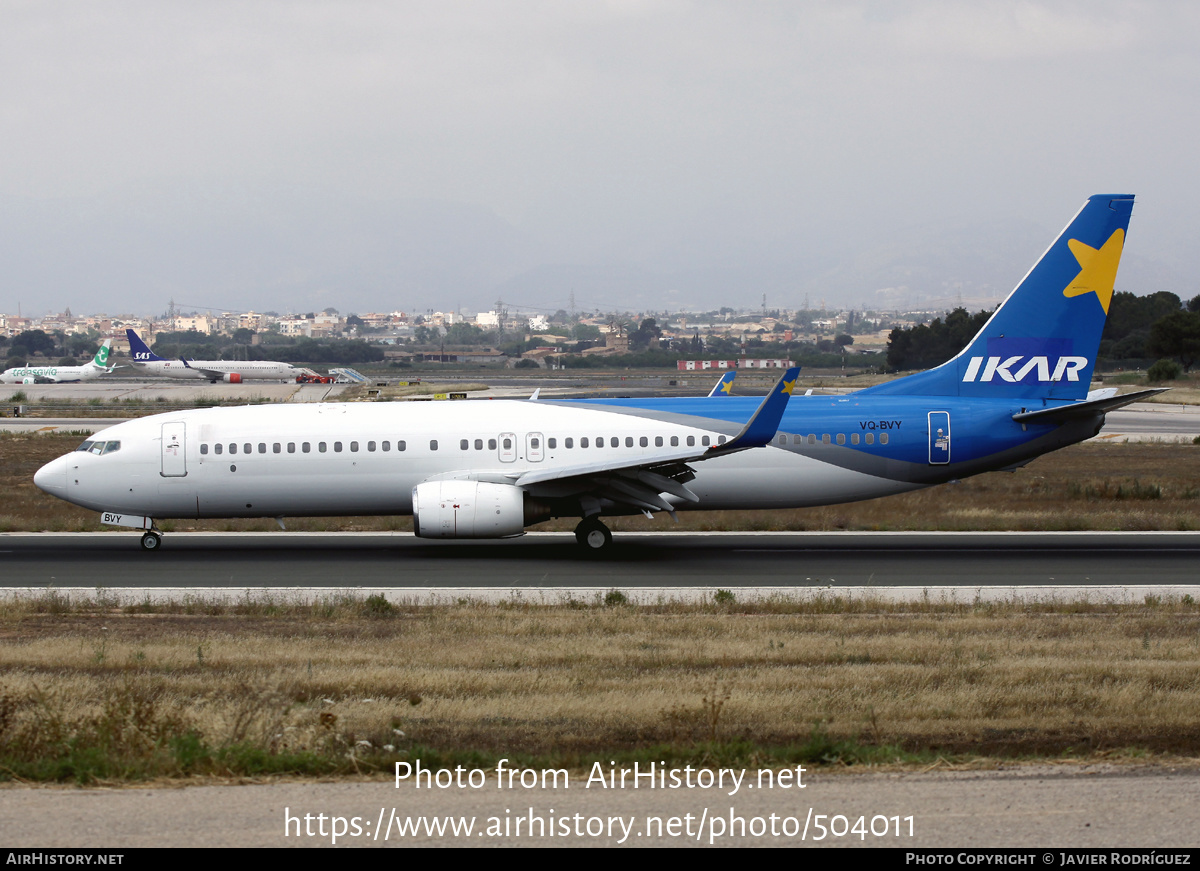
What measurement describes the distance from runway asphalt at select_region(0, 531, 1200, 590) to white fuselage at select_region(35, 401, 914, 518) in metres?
1.27

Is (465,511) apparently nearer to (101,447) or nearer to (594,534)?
(594,534)

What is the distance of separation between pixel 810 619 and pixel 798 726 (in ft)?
22.6

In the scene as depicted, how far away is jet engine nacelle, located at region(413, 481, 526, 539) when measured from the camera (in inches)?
950

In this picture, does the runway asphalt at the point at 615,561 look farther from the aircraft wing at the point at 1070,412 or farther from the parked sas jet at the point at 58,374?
the parked sas jet at the point at 58,374

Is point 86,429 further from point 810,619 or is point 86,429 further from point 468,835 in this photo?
point 468,835

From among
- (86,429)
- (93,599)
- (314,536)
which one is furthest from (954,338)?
(93,599)

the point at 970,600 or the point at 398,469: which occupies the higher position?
the point at 398,469

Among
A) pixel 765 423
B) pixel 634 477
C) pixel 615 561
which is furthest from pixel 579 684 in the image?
pixel 634 477

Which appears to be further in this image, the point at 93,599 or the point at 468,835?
the point at 93,599

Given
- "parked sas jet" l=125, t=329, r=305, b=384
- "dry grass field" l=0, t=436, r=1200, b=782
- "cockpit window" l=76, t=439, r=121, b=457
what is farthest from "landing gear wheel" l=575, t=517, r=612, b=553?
"parked sas jet" l=125, t=329, r=305, b=384

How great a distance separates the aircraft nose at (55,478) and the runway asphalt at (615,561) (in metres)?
1.50

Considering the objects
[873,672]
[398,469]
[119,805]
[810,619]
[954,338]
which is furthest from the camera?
[954,338]

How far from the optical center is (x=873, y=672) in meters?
13.6

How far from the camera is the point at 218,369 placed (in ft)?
422
